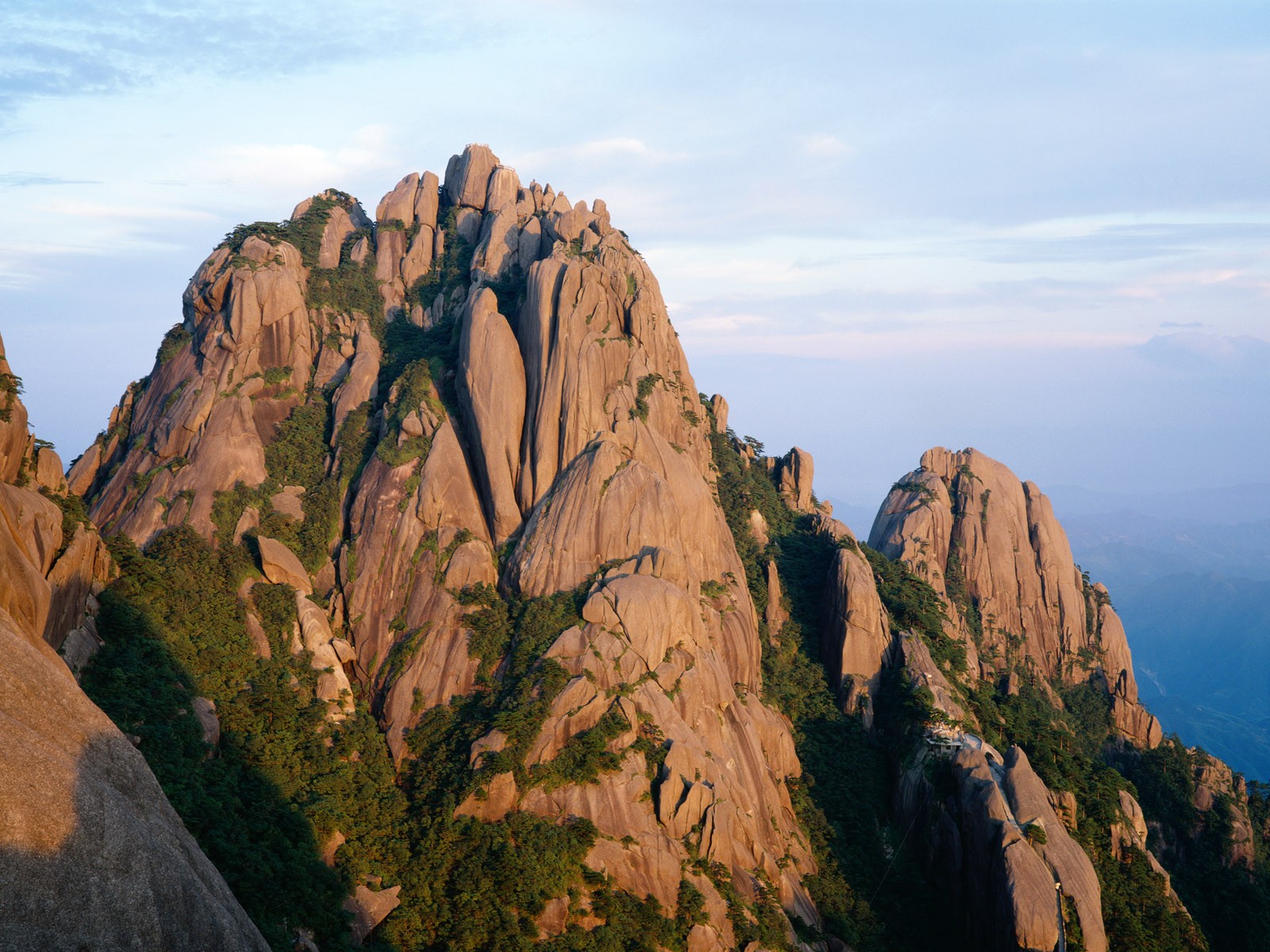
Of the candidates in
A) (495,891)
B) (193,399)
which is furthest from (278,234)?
(495,891)

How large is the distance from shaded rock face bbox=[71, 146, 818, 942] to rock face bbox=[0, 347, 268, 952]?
25.5 metres

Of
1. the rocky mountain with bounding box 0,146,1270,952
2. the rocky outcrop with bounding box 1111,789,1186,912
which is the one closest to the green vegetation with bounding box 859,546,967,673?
the rocky mountain with bounding box 0,146,1270,952

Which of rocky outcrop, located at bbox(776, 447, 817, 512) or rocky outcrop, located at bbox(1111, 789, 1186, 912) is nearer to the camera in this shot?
rocky outcrop, located at bbox(1111, 789, 1186, 912)

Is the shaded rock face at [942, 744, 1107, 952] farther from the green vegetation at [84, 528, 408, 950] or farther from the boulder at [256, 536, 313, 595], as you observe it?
the boulder at [256, 536, 313, 595]

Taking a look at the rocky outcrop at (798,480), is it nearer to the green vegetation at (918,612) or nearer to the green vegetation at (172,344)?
the green vegetation at (918,612)

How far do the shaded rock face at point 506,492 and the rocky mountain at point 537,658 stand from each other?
8.3 inches

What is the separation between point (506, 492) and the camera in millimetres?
53906

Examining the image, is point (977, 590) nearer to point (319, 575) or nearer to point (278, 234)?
point (319, 575)

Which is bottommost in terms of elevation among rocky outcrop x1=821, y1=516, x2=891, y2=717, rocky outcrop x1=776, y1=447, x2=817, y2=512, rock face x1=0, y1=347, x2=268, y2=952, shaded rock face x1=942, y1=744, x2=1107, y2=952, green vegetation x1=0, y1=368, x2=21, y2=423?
shaded rock face x1=942, y1=744, x2=1107, y2=952

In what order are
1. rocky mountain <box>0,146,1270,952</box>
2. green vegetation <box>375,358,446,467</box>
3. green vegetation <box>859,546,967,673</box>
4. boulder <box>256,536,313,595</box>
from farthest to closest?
green vegetation <box>859,546,967,673</box> < green vegetation <box>375,358,446,467</box> < boulder <box>256,536,313,595</box> < rocky mountain <box>0,146,1270,952</box>

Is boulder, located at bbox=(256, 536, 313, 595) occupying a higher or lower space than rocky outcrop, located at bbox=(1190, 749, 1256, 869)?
higher

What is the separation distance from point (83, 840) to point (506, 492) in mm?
38287

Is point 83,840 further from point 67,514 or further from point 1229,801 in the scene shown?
point 1229,801

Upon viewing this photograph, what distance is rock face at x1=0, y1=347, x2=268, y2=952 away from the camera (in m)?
15.1
